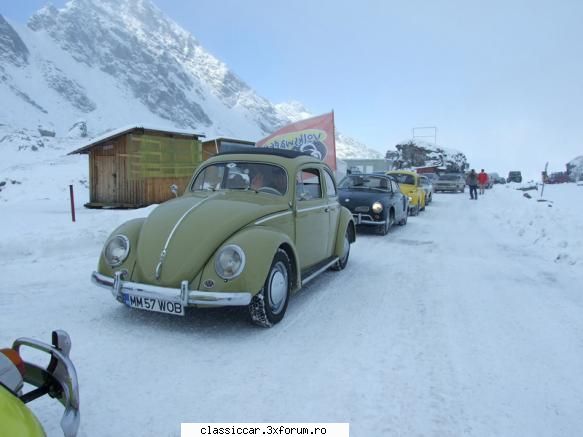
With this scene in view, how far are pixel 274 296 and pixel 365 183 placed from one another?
806 centimetres

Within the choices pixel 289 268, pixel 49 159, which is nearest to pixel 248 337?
pixel 289 268

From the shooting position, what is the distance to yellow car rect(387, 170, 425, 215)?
1555cm

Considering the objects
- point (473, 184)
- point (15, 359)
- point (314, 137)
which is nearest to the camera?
point (15, 359)

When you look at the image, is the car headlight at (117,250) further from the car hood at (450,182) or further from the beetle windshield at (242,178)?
the car hood at (450,182)

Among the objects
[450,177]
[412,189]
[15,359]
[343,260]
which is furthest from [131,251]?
[450,177]

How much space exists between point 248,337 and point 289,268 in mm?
904

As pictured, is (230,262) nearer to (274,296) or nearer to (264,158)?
(274,296)

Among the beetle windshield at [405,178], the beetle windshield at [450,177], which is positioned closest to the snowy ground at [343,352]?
the beetle windshield at [405,178]

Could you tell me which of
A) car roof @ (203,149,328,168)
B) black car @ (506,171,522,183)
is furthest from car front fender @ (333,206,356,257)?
black car @ (506,171,522,183)

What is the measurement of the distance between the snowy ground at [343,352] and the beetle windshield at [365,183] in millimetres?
4933

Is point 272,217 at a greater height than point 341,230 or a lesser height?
Result: greater

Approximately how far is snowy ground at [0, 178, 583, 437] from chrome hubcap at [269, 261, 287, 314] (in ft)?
0.71

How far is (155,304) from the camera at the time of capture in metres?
3.87

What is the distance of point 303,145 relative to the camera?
14281 mm
